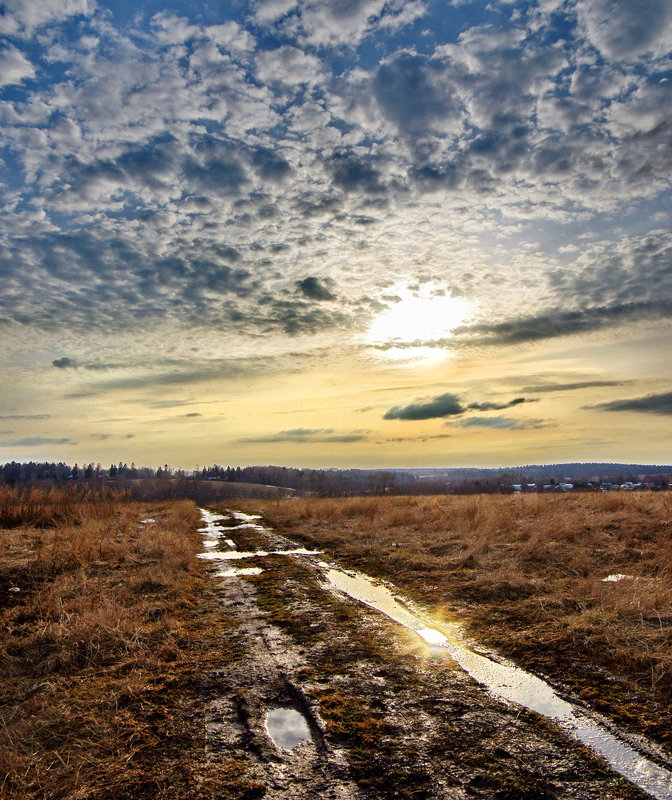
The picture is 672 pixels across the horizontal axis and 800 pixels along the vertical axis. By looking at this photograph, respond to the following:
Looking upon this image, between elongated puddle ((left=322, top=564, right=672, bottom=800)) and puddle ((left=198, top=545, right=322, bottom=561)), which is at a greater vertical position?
elongated puddle ((left=322, top=564, right=672, bottom=800))

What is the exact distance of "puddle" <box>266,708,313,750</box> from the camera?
10.8ft

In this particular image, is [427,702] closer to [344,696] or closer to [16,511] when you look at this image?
[344,696]

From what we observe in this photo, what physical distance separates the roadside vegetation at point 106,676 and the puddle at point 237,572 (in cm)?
41

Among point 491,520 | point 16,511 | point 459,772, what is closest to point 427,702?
point 459,772

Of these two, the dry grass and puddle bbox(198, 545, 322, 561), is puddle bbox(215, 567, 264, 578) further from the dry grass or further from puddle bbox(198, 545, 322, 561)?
the dry grass

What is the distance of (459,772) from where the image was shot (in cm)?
290

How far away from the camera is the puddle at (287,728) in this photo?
10.8ft

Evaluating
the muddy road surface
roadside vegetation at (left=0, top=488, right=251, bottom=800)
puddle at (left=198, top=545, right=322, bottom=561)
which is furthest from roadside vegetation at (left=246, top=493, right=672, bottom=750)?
roadside vegetation at (left=0, top=488, right=251, bottom=800)

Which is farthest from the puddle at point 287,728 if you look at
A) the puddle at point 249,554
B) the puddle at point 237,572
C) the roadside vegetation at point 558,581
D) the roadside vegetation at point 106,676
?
the puddle at point 249,554

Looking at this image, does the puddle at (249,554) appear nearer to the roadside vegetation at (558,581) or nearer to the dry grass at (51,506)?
the roadside vegetation at (558,581)

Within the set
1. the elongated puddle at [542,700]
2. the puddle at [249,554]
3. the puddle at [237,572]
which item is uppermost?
the elongated puddle at [542,700]

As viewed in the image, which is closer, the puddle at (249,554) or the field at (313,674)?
the field at (313,674)

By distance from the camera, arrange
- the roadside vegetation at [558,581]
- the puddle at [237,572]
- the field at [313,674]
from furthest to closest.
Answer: the puddle at [237,572] < the roadside vegetation at [558,581] < the field at [313,674]

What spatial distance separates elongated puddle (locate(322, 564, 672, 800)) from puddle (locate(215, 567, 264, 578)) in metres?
3.35
